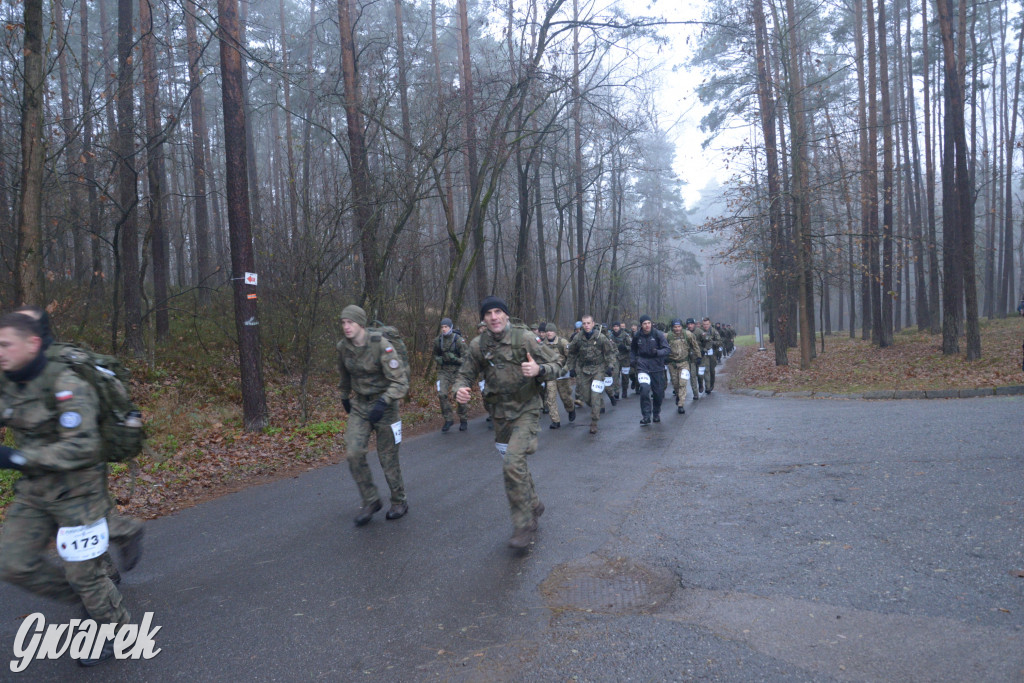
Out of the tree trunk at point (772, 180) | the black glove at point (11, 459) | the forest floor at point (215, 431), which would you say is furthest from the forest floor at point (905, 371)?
the black glove at point (11, 459)

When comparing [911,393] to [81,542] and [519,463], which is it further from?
[81,542]

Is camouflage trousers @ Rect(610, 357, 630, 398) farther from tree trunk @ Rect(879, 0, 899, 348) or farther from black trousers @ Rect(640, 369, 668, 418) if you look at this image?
tree trunk @ Rect(879, 0, 899, 348)

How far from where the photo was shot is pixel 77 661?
153 inches

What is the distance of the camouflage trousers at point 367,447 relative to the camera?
257 inches

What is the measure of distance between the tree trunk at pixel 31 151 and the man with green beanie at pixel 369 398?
4.57m

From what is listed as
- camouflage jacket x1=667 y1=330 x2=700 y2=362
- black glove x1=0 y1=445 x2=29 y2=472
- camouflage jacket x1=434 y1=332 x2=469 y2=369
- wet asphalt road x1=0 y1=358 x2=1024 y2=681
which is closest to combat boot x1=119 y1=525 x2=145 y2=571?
wet asphalt road x1=0 y1=358 x2=1024 y2=681

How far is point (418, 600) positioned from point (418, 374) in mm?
13299

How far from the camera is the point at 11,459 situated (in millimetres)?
3648

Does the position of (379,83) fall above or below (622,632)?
above

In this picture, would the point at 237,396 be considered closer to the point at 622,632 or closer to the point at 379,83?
the point at 379,83

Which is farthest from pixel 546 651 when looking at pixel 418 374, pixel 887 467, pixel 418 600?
pixel 418 374

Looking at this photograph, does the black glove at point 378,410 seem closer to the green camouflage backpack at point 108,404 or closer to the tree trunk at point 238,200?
the green camouflage backpack at point 108,404

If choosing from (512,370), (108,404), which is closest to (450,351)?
(512,370)

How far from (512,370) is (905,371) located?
53.1 ft
